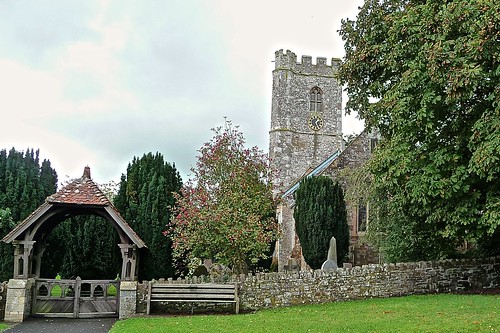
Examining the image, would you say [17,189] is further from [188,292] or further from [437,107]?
[437,107]

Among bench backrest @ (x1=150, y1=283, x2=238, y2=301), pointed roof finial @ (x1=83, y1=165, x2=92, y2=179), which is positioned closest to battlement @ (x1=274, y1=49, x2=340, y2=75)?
pointed roof finial @ (x1=83, y1=165, x2=92, y2=179)

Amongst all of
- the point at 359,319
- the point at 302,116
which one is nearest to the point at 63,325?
the point at 359,319

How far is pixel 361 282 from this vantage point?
651 inches

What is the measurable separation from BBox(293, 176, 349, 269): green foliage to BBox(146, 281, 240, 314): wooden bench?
349 inches

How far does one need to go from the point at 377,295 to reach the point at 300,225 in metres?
7.62

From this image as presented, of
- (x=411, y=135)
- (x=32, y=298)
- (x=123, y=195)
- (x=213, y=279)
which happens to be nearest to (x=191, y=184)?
(x=123, y=195)

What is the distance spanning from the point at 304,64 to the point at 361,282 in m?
32.2

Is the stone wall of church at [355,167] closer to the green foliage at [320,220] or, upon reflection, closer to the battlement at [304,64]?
the green foliage at [320,220]

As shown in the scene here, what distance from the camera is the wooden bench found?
1455 cm

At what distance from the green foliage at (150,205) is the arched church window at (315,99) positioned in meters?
28.5

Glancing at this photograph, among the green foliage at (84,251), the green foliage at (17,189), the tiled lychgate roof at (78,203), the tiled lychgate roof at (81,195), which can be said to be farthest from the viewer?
the green foliage at (84,251)

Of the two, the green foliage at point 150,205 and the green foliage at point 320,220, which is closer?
the green foliage at point 150,205

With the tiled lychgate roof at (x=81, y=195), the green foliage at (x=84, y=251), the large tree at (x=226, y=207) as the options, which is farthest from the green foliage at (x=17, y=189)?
the large tree at (x=226, y=207)

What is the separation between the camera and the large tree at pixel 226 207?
666 inches
